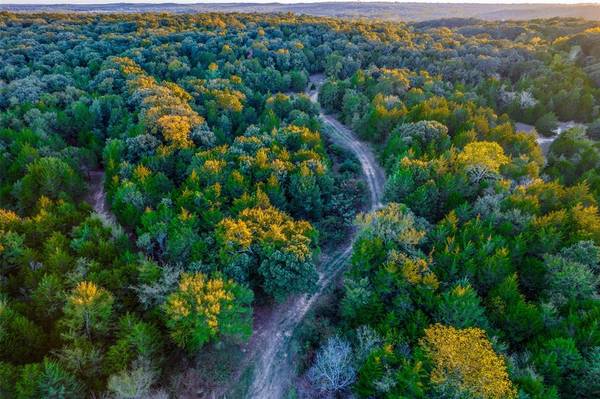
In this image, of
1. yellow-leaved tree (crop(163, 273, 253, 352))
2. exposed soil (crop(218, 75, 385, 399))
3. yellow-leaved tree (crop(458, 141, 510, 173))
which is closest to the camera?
yellow-leaved tree (crop(163, 273, 253, 352))

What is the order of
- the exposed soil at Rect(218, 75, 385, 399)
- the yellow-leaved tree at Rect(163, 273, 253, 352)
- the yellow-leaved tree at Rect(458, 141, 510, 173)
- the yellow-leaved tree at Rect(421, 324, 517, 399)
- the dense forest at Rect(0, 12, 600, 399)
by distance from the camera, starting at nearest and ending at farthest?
1. the yellow-leaved tree at Rect(421, 324, 517, 399)
2. the dense forest at Rect(0, 12, 600, 399)
3. the yellow-leaved tree at Rect(163, 273, 253, 352)
4. the exposed soil at Rect(218, 75, 385, 399)
5. the yellow-leaved tree at Rect(458, 141, 510, 173)

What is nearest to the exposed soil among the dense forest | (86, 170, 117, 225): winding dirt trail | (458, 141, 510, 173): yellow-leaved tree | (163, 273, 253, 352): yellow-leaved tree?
the dense forest

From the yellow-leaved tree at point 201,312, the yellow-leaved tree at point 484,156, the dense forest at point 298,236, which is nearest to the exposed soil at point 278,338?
the dense forest at point 298,236

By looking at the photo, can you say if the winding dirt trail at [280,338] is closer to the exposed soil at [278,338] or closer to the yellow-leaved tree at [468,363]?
the exposed soil at [278,338]

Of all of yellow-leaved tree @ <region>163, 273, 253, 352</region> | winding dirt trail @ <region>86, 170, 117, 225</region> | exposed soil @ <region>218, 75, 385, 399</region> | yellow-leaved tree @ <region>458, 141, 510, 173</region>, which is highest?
yellow-leaved tree @ <region>458, 141, 510, 173</region>

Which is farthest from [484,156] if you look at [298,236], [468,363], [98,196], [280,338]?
[98,196]

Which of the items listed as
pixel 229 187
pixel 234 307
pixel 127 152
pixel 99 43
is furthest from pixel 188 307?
pixel 99 43

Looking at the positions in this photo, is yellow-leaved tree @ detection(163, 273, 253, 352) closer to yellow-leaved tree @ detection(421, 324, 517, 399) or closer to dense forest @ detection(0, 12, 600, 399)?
dense forest @ detection(0, 12, 600, 399)

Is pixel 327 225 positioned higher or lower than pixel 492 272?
lower

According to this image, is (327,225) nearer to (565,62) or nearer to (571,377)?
(571,377)
